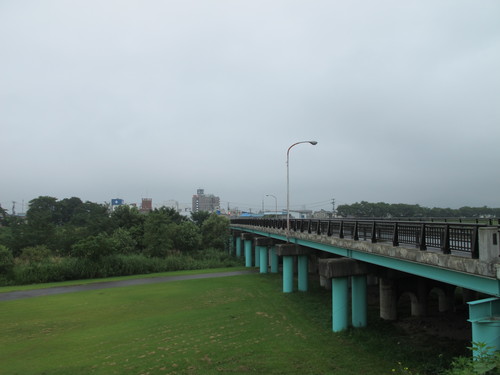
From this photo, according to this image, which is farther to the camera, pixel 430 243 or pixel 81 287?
pixel 81 287

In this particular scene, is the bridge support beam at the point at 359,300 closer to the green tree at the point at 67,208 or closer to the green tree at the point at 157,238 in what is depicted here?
the green tree at the point at 157,238

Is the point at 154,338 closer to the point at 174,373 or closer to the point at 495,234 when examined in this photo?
the point at 174,373

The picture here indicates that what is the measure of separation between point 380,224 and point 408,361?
6037 millimetres

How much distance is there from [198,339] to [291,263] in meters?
13.3

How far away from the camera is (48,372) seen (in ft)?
46.8

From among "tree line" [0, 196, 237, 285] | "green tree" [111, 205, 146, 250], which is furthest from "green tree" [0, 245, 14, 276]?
"green tree" [111, 205, 146, 250]

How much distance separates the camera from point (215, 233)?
69.1 metres

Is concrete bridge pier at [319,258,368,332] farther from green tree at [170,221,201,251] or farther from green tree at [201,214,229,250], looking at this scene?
green tree at [201,214,229,250]

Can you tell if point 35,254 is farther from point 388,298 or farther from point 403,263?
point 403,263

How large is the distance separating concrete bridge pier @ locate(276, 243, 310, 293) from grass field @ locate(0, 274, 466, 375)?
3.98 ft

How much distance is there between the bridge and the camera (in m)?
8.59

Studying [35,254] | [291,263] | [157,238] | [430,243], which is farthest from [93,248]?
[430,243]

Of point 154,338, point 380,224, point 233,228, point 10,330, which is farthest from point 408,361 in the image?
point 233,228

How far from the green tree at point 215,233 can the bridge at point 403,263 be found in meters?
37.8
